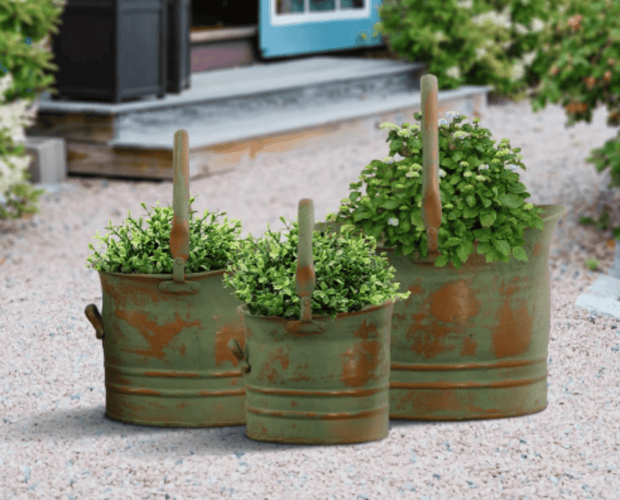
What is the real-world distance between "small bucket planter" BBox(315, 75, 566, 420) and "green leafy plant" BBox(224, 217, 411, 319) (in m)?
0.14

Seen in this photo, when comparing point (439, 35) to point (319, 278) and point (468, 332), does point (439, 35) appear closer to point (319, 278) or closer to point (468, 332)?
point (468, 332)

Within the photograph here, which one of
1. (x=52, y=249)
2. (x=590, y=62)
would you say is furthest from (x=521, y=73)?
(x=52, y=249)

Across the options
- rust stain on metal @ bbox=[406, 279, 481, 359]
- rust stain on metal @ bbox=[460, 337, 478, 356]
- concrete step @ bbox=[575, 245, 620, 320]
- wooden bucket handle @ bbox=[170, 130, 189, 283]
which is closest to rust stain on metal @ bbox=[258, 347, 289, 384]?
wooden bucket handle @ bbox=[170, 130, 189, 283]

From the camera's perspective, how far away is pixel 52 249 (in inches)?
215

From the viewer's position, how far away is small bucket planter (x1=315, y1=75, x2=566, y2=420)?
9.82 feet

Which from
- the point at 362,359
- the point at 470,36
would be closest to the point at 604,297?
the point at 362,359

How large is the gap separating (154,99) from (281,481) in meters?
5.04

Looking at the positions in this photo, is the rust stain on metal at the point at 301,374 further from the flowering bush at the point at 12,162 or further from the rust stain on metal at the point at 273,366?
the flowering bush at the point at 12,162

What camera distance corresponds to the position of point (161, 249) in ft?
9.95

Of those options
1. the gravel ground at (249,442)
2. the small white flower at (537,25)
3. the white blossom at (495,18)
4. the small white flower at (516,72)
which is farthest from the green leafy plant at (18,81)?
the small white flower at (537,25)

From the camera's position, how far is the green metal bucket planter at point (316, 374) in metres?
2.73

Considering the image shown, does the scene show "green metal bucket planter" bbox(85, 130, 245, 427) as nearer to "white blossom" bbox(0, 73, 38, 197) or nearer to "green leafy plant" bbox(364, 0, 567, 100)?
"white blossom" bbox(0, 73, 38, 197)

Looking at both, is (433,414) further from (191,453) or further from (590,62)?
(590,62)

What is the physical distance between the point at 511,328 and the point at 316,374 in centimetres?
65
